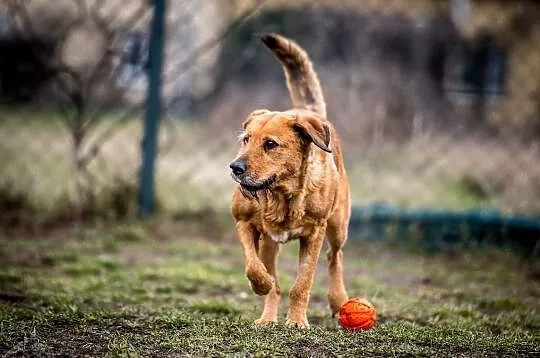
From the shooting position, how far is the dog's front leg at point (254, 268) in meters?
4.55

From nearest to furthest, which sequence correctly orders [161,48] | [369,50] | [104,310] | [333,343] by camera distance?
[333,343]
[104,310]
[161,48]
[369,50]

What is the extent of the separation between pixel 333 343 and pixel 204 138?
7.31 metres

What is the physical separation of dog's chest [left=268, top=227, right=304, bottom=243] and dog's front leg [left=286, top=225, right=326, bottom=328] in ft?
0.21

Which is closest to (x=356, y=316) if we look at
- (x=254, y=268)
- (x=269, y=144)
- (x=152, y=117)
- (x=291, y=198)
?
(x=254, y=268)

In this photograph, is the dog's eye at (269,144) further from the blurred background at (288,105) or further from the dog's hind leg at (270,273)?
the blurred background at (288,105)

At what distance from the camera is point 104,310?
16.1 feet

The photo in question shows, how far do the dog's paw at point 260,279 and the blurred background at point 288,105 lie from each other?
12.9ft

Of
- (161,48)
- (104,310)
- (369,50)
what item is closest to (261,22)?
(369,50)

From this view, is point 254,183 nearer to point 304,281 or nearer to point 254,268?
point 254,268

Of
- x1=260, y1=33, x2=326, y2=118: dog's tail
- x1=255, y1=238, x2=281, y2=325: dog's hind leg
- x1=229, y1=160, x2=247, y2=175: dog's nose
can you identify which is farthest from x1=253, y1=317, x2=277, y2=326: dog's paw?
x1=260, y1=33, x2=326, y2=118: dog's tail

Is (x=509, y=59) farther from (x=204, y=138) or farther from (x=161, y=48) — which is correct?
(x=161, y=48)

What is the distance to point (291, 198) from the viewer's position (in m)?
4.69

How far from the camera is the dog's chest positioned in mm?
4754

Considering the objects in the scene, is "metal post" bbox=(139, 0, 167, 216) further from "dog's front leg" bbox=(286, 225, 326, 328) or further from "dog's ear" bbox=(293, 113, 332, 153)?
"dog's ear" bbox=(293, 113, 332, 153)
